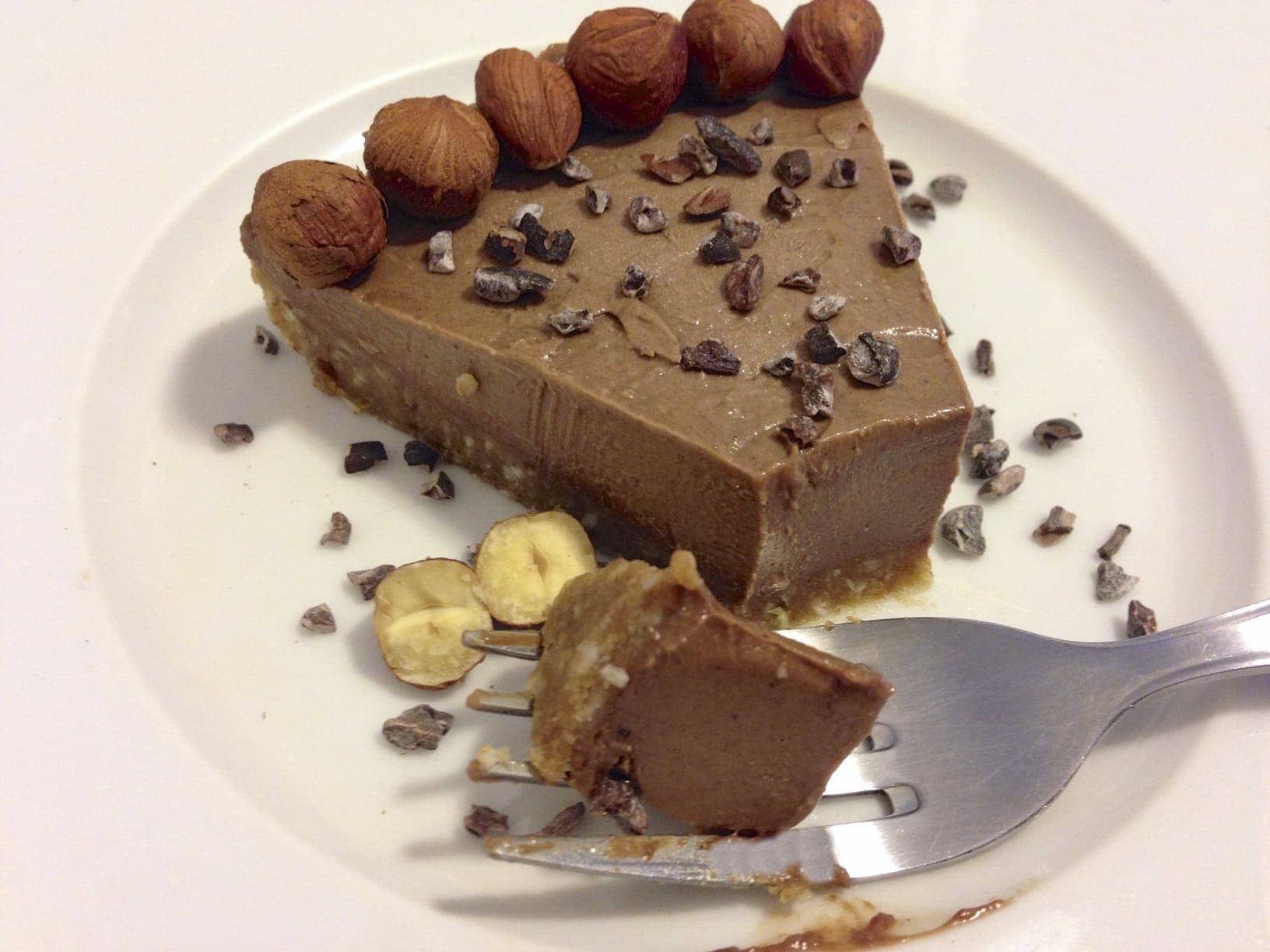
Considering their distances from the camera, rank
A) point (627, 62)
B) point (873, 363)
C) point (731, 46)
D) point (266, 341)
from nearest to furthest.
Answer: point (873, 363) → point (627, 62) → point (731, 46) → point (266, 341)

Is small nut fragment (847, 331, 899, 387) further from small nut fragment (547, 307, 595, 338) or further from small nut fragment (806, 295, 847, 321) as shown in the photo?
small nut fragment (547, 307, 595, 338)

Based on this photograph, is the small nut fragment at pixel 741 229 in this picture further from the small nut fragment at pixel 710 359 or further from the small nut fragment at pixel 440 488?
the small nut fragment at pixel 440 488

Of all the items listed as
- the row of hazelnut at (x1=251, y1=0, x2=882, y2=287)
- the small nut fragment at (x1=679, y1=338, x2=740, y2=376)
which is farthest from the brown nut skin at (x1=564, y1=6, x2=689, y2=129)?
the small nut fragment at (x1=679, y1=338, x2=740, y2=376)

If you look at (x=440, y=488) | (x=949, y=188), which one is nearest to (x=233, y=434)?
(x=440, y=488)

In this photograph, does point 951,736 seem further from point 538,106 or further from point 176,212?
point 176,212

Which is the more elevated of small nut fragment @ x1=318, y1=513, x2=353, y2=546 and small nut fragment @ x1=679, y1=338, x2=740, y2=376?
small nut fragment @ x1=679, y1=338, x2=740, y2=376

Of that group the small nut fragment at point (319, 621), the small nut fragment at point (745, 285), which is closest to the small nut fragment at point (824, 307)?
the small nut fragment at point (745, 285)
